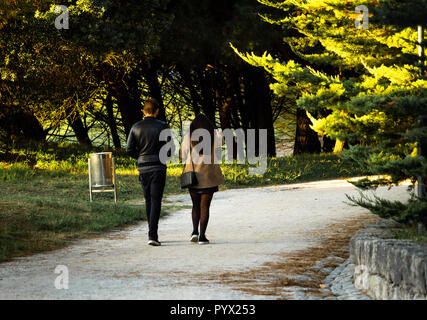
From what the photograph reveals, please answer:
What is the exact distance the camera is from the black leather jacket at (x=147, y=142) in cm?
895

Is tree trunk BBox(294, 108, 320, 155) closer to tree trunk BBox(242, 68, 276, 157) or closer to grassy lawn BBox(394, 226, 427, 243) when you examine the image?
tree trunk BBox(242, 68, 276, 157)

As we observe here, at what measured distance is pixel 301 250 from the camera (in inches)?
332

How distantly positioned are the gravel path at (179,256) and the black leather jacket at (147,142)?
1.19 m

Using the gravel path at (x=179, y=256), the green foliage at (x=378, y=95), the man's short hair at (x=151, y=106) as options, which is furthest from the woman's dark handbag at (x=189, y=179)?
the green foliage at (x=378, y=95)

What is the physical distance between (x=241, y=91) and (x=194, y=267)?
2465 centimetres

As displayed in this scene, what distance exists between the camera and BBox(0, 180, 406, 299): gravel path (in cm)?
614

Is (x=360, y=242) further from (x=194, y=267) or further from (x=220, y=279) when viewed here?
(x=194, y=267)

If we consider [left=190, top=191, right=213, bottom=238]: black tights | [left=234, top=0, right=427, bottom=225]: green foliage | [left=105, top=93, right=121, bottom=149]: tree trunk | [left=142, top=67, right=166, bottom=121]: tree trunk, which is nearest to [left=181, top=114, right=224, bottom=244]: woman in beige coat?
[left=190, top=191, right=213, bottom=238]: black tights

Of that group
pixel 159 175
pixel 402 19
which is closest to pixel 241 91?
pixel 159 175

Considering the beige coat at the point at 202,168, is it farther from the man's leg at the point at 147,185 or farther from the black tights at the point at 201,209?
the man's leg at the point at 147,185

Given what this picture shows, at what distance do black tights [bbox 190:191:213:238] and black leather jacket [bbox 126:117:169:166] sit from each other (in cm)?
75

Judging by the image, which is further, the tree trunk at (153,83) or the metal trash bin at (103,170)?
the tree trunk at (153,83)

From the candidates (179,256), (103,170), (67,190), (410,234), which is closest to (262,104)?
(67,190)

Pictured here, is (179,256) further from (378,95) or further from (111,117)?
(111,117)
